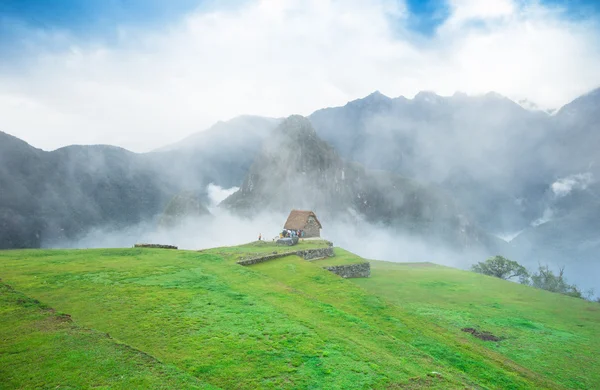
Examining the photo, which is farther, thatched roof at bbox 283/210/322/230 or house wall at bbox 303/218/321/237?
house wall at bbox 303/218/321/237

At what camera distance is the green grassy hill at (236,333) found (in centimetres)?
894

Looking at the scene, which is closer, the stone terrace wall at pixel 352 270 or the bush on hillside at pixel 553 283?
the stone terrace wall at pixel 352 270

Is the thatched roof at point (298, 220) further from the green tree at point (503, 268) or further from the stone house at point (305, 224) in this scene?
the green tree at point (503, 268)

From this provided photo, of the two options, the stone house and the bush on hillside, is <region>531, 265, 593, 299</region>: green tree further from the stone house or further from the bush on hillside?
→ the stone house

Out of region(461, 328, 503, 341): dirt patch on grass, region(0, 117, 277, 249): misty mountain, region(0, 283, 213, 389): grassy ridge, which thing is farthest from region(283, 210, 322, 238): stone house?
region(0, 117, 277, 249): misty mountain

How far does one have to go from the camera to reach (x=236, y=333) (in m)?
11.7

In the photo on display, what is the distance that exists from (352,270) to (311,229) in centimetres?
2071

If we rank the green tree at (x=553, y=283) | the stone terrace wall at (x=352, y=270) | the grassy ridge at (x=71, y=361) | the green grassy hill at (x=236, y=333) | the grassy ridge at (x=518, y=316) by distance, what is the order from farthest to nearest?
1. the green tree at (x=553, y=283)
2. the stone terrace wall at (x=352, y=270)
3. the grassy ridge at (x=518, y=316)
4. the green grassy hill at (x=236, y=333)
5. the grassy ridge at (x=71, y=361)

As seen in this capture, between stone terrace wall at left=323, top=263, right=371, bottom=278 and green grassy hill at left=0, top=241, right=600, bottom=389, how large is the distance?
10179 mm

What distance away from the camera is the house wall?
182 feet

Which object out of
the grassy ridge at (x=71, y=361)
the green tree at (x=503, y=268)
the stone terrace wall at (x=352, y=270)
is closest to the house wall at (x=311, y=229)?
the stone terrace wall at (x=352, y=270)

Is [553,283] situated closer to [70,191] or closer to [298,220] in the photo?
Result: [298,220]

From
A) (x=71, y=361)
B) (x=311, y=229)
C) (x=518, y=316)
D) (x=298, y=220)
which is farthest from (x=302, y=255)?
(x=71, y=361)

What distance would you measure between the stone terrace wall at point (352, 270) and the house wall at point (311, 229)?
17.6m
